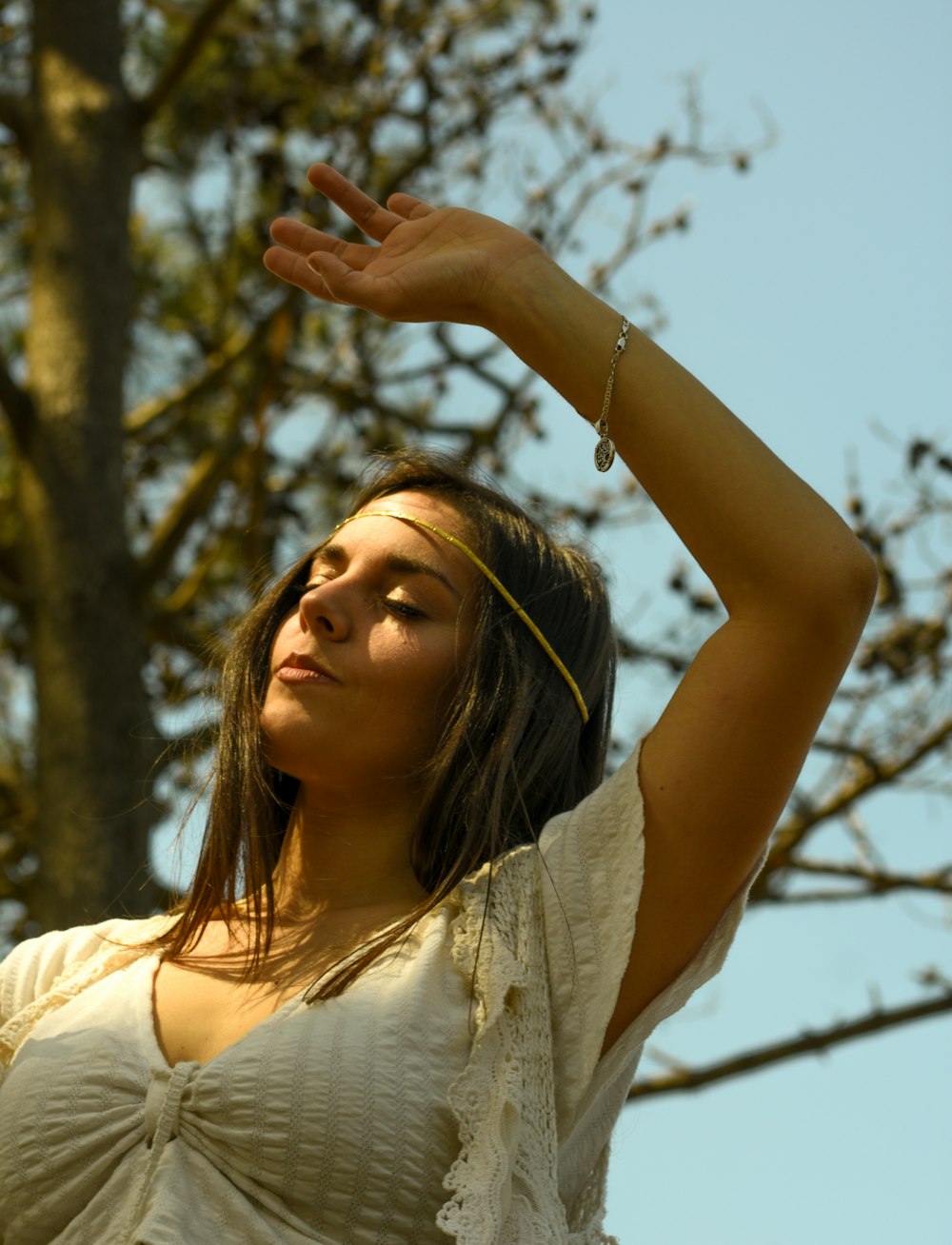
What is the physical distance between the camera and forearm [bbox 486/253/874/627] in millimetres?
1897

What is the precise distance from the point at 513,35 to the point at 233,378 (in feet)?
4.10

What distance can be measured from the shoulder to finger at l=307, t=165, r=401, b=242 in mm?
894

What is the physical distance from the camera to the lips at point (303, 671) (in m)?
2.20

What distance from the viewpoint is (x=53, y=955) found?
2271 mm

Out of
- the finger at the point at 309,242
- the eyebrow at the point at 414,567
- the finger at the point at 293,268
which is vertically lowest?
the eyebrow at the point at 414,567

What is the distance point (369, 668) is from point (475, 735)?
148 mm

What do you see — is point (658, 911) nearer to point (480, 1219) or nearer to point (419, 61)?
point (480, 1219)

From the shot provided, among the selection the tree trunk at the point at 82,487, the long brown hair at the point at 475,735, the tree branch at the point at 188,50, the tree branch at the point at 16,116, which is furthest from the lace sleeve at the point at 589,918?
the tree branch at the point at 16,116

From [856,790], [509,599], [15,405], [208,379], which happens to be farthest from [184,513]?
[509,599]

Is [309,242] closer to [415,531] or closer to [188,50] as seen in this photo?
[415,531]

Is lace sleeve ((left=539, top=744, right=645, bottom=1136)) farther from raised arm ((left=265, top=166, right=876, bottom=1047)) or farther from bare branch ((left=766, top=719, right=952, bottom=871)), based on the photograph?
bare branch ((left=766, top=719, right=952, bottom=871))

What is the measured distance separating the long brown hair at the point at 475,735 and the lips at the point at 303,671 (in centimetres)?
16

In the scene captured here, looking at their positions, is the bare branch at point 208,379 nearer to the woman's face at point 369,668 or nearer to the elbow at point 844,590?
the woman's face at point 369,668

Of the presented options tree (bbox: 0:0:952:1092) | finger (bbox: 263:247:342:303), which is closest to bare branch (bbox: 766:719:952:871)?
tree (bbox: 0:0:952:1092)
